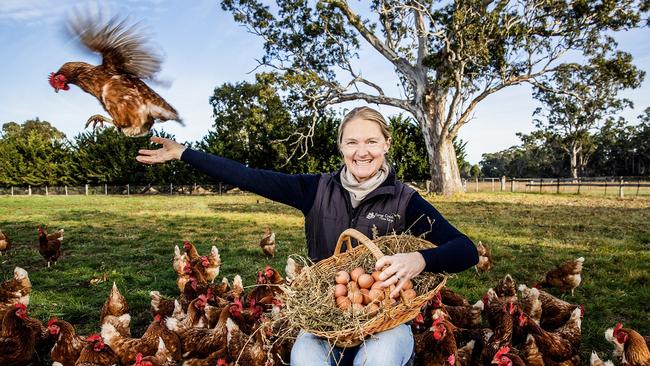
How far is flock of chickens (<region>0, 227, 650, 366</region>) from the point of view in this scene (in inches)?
127

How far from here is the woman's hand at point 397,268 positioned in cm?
196

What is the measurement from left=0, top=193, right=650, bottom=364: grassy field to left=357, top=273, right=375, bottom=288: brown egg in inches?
114

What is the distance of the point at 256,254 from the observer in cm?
800

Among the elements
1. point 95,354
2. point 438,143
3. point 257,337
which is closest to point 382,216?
point 257,337

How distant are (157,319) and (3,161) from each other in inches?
1585

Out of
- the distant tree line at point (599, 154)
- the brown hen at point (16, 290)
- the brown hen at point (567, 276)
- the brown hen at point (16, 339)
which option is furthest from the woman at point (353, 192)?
the distant tree line at point (599, 154)

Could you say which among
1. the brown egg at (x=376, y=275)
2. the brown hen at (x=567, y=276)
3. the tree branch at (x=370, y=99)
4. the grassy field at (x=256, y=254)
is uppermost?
the tree branch at (x=370, y=99)

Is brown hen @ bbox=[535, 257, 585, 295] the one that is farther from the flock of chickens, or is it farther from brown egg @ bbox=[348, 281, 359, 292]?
brown egg @ bbox=[348, 281, 359, 292]

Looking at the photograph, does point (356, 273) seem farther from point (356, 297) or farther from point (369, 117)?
point (369, 117)

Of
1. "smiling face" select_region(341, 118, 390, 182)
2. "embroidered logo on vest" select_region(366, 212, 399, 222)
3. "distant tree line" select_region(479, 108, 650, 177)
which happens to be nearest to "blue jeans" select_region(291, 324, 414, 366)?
"embroidered logo on vest" select_region(366, 212, 399, 222)

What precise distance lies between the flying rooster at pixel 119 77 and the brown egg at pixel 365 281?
137 centimetres

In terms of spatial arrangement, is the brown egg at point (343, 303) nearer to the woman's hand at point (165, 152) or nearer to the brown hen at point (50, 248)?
the woman's hand at point (165, 152)

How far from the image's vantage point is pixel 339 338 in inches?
80.0

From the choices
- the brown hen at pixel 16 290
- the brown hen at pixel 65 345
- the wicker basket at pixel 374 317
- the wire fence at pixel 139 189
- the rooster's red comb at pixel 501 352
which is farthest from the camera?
the wire fence at pixel 139 189
